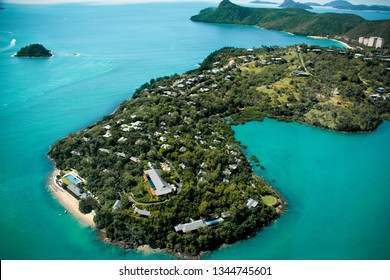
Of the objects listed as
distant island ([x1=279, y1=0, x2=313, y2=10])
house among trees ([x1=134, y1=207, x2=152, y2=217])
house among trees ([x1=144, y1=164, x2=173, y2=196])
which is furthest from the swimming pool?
distant island ([x1=279, y1=0, x2=313, y2=10])

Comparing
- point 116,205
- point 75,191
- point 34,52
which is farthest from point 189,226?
point 34,52

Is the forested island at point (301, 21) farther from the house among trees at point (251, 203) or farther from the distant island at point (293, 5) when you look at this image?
the house among trees at point (251, 203)

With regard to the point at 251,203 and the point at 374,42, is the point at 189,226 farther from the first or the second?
the point at 374,42

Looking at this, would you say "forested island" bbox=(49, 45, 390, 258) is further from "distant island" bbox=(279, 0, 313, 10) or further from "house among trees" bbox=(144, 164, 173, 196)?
"distant island" bbox=(279, 0, 313, 10)

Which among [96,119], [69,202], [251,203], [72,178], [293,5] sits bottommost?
[69,202]

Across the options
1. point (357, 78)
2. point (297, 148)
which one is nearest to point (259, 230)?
point (297, 148)
